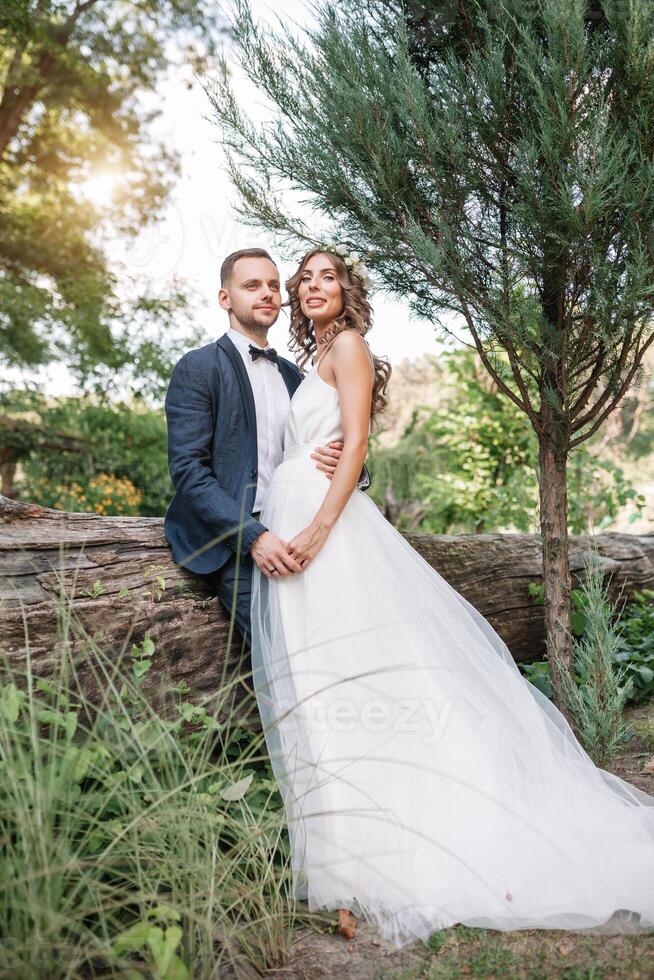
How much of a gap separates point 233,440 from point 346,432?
1.91 ft

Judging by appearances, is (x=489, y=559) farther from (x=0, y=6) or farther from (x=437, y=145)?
(x=0, y=6)

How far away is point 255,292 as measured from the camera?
370 cm

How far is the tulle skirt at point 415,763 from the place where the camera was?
254 centimetres

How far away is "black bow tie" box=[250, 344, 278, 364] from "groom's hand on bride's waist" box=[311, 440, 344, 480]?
0.65m

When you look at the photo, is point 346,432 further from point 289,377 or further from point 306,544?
point 289,377

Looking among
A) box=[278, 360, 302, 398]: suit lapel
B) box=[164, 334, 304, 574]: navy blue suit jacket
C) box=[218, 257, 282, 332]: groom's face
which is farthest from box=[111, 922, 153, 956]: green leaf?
box=[218, 257, 282, 332]: groom's face

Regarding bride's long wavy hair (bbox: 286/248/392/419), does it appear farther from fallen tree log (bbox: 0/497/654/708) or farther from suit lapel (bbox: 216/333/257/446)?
fallen tree log (bbox: 0/497/654/708)

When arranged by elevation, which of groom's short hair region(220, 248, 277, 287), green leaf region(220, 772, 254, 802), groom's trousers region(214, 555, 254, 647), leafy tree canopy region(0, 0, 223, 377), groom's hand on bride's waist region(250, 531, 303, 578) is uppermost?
leafy tree canopy region(0, 0, 223, 377)

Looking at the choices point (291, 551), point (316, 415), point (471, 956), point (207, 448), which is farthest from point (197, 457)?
point (471, 956)

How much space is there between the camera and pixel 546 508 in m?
4.21

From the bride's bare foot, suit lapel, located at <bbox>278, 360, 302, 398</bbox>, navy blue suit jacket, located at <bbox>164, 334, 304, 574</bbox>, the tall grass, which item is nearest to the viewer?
the tall grass

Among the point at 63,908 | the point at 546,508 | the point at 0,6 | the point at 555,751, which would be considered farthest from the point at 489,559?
the point at 0,6

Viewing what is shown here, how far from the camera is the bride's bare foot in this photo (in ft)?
8.17

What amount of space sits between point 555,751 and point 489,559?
215cm
